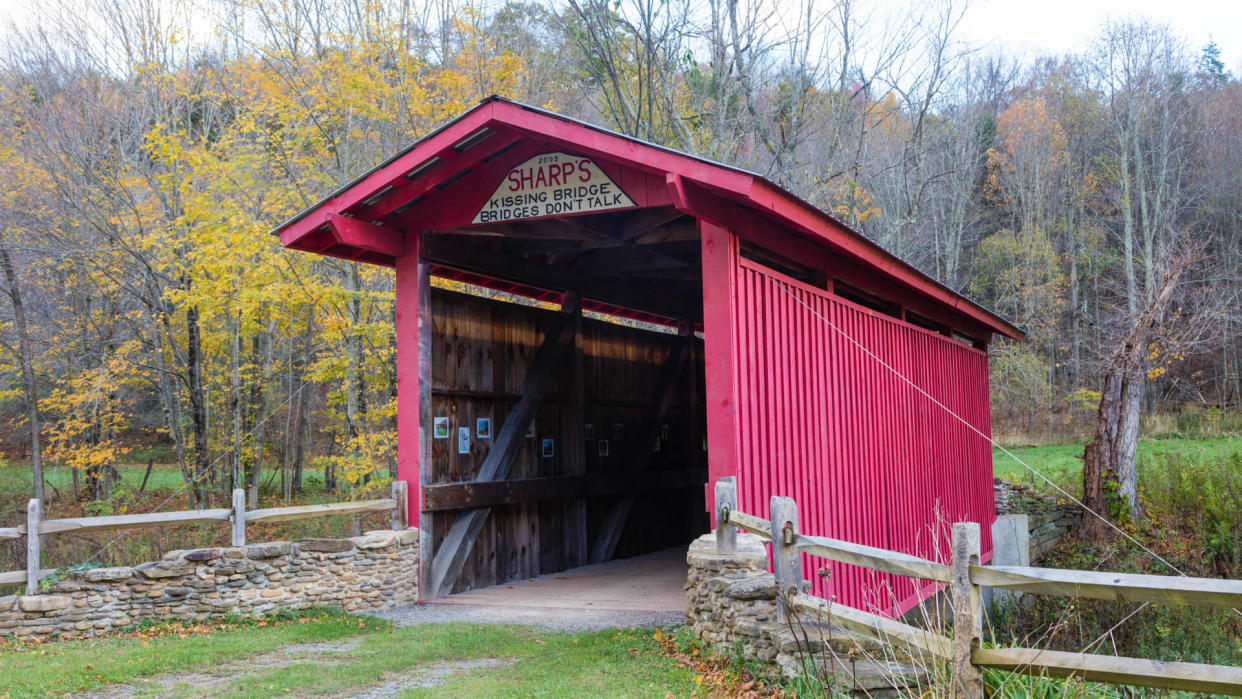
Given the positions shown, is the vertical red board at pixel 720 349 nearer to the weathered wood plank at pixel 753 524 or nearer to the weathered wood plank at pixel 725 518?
the weathered wood plank at pixel 725 518

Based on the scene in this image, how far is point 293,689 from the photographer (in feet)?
18.2

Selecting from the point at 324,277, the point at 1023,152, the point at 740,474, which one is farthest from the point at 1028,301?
the point at 740,474

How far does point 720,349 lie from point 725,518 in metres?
1.41

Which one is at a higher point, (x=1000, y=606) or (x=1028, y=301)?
(x=1028, y=301)

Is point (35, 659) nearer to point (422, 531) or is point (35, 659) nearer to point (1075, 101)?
point (422, 531)

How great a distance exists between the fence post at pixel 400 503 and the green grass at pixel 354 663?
112cm

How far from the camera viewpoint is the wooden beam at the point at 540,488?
28.6 ft

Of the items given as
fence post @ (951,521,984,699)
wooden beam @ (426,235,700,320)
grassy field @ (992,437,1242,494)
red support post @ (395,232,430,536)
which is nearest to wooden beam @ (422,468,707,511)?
red support post @ (395,232,430,536)

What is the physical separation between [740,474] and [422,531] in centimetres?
327

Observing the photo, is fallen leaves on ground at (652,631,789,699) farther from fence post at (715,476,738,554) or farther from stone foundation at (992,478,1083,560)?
stone foundation at (992,478,1083,560)

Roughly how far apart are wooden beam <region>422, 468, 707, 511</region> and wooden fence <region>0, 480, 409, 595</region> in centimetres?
30

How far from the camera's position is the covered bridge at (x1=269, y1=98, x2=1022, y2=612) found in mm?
7250

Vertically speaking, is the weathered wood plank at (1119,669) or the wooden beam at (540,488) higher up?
the wooden beam at (540,488)

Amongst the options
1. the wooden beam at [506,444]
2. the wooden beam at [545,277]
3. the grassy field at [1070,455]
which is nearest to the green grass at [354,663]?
the wooden beam at [506,444]
